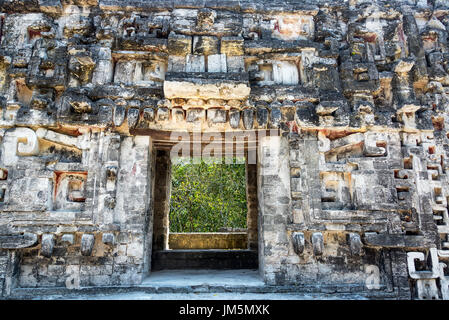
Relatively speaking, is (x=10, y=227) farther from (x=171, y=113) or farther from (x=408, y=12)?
(x=408, y=12)

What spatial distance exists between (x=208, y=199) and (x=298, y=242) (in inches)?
539

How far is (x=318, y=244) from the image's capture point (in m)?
5.14

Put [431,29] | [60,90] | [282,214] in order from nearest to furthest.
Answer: [282,214], [60,90], [431,29]

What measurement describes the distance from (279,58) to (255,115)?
4.19 ft

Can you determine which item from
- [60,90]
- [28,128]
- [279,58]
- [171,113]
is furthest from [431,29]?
[28,128]

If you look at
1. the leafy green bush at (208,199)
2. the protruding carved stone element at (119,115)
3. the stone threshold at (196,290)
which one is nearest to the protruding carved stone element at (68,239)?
the stone threshold at (196,290)

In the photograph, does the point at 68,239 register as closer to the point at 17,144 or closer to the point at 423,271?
the point at 17,144

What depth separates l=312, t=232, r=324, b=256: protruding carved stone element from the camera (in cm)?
511

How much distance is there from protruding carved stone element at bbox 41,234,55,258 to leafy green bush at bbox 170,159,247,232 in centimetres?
1298

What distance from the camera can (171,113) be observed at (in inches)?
224

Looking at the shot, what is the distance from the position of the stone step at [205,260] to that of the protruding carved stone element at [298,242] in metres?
2.80

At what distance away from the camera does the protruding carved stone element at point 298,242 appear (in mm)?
5121

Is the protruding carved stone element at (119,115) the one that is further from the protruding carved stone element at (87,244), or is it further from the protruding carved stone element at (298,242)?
the protruding carved stone element at (298,242)

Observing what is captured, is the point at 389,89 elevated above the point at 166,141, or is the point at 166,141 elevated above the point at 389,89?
the point at 389,89
